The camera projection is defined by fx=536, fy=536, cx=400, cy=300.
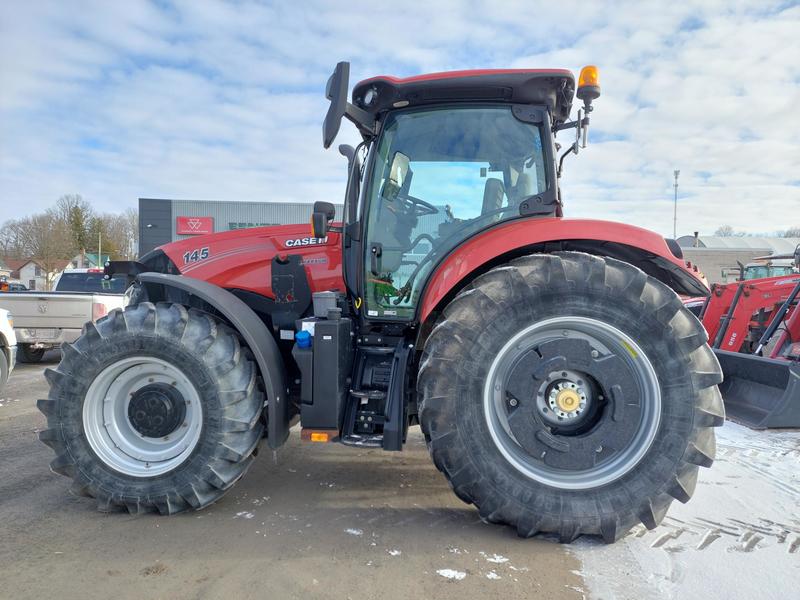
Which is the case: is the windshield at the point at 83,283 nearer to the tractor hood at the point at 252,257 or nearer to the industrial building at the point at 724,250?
the tractor hood at the point at 252,257

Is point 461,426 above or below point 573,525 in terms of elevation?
above

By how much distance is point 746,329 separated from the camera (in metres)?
7.06

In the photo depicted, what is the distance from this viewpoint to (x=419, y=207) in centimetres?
333

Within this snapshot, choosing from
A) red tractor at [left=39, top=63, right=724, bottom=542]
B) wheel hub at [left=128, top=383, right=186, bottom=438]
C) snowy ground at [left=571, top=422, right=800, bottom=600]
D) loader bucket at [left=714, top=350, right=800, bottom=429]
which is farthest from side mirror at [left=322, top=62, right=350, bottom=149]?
loader bucket at [left=714, top=350, right=800, bottom=429]

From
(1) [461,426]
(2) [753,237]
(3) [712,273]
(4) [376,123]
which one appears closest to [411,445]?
(1) [461,426]

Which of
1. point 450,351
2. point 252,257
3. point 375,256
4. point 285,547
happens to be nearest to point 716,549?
point 450,351

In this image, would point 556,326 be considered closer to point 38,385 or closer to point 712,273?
point 38,385

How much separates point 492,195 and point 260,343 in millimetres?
1644

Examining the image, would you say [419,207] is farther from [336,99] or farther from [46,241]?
[46,241]

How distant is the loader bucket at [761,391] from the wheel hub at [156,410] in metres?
4.35

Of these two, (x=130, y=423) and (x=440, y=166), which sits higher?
(x=440, y=166)

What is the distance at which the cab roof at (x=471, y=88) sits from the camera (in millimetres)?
3037

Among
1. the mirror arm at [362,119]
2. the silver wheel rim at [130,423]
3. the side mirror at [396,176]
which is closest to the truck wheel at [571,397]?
the side mirror at [396,176]

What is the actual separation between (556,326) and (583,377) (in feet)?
1.06
